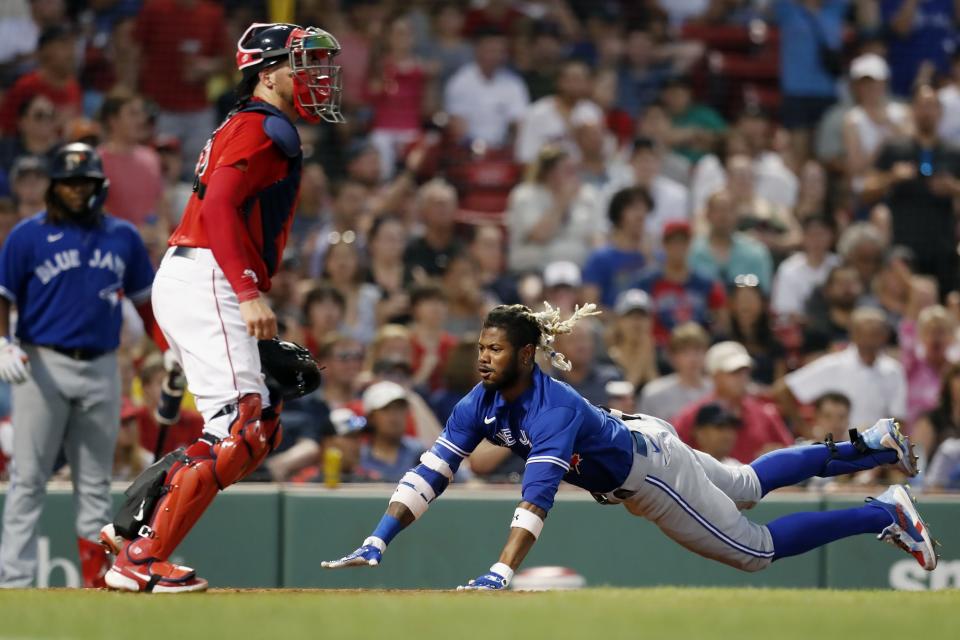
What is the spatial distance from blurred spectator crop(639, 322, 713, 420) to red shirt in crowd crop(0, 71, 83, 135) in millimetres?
4728

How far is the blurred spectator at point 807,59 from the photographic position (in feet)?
47.0

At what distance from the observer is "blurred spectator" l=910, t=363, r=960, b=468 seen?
32.7 ft

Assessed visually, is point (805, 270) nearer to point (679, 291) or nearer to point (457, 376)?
point (679, 291)

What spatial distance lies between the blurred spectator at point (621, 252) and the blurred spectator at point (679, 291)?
0.21 meters

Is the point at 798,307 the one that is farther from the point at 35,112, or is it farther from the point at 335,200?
the point at 35,112

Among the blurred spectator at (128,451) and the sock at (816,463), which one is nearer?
the sock at (816,463)

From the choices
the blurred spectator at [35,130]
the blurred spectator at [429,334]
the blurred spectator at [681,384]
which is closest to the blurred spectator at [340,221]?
the blurred spectator at [429,334]

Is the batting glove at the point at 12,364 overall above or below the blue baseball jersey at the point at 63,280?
below

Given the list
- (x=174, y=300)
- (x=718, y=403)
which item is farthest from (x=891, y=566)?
(x=174, y=300)

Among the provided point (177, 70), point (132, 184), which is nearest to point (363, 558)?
point (132, 184)

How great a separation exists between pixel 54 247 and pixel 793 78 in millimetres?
8722

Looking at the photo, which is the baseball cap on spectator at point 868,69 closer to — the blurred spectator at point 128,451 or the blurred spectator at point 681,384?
the blurred spectator at point 681,384

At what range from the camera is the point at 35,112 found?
1116 centimetres

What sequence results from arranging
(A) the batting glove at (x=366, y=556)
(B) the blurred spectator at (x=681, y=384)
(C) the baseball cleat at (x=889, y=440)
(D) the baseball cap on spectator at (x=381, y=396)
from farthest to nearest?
(B) the blurred spectator at (x=681, y=384) → (D) the baseball cap on spectator at (x=381, y=396) → (C) the baseball cleat at (x=889, y=440) → (A) the batting glove at (x=366, y=556)
